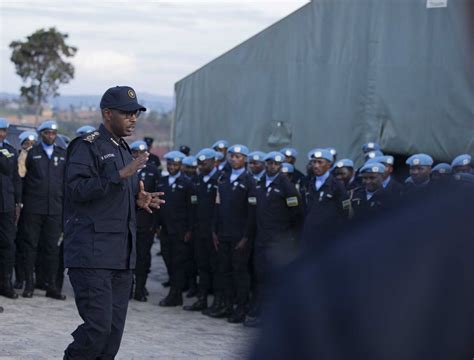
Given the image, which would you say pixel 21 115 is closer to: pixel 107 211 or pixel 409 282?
pixel 107 211

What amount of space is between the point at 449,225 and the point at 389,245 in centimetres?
11

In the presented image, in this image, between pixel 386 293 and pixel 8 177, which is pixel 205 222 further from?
pixel 386 293

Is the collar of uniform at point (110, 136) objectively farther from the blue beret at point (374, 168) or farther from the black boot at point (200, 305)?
the black boot at point (200, 305)

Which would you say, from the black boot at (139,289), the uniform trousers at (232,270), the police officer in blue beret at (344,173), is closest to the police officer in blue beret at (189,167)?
the black boot at (139,289)

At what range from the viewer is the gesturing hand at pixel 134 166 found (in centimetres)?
602

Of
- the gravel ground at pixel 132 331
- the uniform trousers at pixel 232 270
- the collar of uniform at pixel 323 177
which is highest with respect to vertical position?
the collar of uniform at pixel 323 177

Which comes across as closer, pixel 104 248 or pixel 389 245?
pixel 389 245

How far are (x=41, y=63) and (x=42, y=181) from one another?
16.0 m

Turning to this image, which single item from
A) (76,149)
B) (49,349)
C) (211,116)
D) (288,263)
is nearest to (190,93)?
(211,116)

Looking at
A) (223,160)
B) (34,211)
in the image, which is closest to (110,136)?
(34,211)

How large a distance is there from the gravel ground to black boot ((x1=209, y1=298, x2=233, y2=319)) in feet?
0.47

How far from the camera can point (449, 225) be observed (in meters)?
1.63

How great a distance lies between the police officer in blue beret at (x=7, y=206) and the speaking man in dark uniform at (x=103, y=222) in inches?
210

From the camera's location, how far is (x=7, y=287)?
38.4ft
